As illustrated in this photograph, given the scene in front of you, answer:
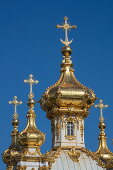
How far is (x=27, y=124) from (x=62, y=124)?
490 centimetres

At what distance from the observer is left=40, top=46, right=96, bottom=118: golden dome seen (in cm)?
6153

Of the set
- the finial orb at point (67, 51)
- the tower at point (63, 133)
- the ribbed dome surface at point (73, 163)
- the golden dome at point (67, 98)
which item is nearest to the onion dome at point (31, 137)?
the tower at point (63, 133)

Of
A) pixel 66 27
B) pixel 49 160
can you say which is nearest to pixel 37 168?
pixel 49 160

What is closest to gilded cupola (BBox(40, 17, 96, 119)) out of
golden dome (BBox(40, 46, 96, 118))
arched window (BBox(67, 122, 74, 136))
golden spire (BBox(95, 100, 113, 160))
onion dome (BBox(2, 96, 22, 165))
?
Answer: golden dome (BBox(40, 46, 96, 118))

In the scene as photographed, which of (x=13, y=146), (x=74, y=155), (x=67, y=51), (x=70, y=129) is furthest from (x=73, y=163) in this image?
(x=67, y=51)

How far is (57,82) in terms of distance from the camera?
6291 cm

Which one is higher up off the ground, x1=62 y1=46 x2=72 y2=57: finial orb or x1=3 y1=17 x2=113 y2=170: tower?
x1=62 y1=46 x2=72 y2=57: finial orb

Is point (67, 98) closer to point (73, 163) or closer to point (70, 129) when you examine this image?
point (70, 129)

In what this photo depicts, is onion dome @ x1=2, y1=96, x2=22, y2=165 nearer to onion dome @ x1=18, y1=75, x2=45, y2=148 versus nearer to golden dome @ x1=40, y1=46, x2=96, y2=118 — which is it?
golden dome @ x1=40, y1=46, x2=96, y2=118

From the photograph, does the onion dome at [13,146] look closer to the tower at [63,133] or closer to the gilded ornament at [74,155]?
the tower at [63,133]

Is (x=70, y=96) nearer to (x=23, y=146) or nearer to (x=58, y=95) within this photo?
(x=58, y=95)

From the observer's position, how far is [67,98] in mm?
61562

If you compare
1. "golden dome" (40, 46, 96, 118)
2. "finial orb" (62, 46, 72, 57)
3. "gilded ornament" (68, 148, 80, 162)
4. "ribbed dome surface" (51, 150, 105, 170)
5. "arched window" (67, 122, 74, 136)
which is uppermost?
"finial orb" (62, 46, 72, 57)

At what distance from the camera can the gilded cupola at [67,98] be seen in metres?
61.5
